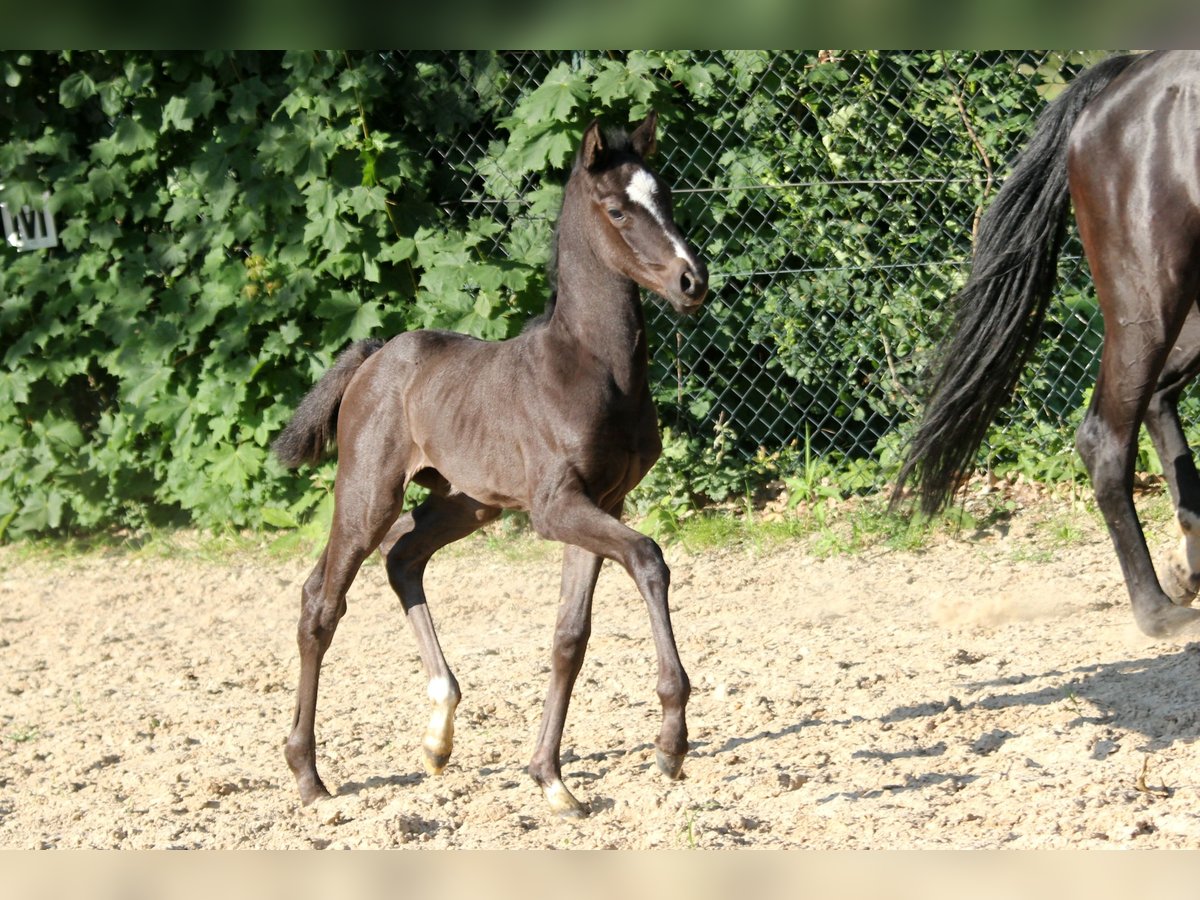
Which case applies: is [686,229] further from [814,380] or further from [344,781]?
[344,781]

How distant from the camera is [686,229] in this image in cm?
702

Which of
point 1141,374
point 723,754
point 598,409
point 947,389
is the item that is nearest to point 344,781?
point 723,754

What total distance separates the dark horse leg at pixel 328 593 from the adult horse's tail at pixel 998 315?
1.98 m

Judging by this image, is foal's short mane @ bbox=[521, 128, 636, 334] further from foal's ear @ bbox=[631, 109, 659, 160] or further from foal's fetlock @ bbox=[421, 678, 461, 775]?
foal's fetlock @ bbox=[421, 678, 461, 775]

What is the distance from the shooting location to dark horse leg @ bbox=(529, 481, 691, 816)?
10.5ft

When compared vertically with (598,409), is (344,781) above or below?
below

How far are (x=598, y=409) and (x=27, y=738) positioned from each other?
8.60 feet

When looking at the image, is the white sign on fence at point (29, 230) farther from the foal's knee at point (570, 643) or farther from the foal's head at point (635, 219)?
the foal's knee at point (570, 643)

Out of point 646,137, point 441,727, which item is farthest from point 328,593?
point 646,137

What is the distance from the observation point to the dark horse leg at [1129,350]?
4133 millimetres

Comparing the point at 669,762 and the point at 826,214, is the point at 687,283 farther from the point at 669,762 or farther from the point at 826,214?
the point at 826,214

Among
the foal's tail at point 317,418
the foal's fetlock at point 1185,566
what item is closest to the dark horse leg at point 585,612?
the foal's tail at point 317,418

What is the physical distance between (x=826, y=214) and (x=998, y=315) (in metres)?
2.37
